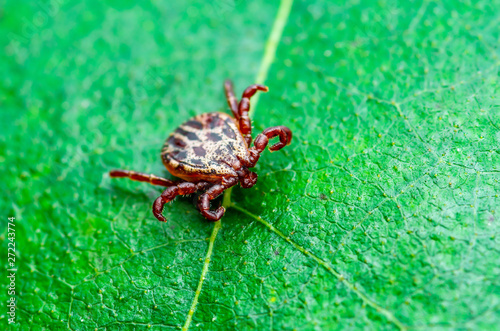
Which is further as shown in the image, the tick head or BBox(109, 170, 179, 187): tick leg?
BBox(109, 170, 179, 187): tick leg

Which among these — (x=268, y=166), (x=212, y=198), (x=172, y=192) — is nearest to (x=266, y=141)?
(x=268, y=166)

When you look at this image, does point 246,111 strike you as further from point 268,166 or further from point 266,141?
point 268,166

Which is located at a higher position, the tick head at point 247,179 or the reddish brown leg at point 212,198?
the tick head at point 247,179

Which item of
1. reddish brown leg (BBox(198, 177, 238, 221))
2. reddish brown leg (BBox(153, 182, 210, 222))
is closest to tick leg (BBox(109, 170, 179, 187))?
reddish brown leg (BBox(153, 182, 210, 222))

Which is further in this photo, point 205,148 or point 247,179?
point 205,148

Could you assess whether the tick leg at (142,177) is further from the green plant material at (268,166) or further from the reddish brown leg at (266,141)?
the reddish brown leg at (266,141)

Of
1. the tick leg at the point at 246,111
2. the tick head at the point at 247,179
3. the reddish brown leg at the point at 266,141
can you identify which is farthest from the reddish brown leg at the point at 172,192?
the tick leg at the point at 246,111

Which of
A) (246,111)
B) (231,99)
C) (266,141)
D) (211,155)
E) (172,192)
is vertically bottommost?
(172,192)

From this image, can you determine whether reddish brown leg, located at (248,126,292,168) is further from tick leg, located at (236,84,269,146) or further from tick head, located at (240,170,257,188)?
tick leg, located at (236,84,269,146)
